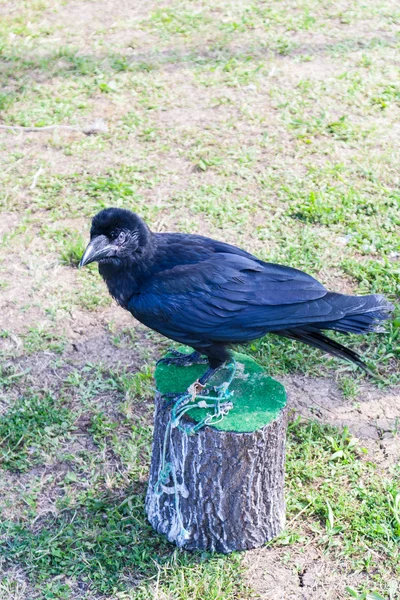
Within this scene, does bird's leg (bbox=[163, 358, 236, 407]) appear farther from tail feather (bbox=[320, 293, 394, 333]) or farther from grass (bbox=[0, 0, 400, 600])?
grass (bbox=[0, 0, 400, 600])

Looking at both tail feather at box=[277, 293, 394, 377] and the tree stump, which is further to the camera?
tail feather at box=[277, 293, 394, 377]

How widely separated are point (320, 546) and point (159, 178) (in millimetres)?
3941

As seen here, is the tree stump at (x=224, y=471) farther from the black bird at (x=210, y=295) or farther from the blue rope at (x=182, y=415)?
the black bird at (x=210, y=295)

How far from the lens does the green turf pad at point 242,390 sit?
3.70 m

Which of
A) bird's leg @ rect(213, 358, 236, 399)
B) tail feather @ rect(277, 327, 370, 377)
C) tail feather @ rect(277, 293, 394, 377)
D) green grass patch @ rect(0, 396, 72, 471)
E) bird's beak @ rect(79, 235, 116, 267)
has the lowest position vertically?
green grass patch @ rect(0, 396, 72, 471)

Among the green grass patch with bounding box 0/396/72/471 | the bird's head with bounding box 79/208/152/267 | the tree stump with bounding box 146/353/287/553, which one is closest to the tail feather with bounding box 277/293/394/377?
the tree stump with bounding box 146/353/287/553

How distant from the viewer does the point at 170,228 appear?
629cm

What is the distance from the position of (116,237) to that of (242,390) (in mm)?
1037

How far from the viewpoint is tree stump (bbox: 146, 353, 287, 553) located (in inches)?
145

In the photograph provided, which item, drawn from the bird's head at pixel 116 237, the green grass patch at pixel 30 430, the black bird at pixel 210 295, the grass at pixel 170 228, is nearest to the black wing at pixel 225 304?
the black bird at pixel 210 295

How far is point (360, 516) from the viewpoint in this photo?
161 inches

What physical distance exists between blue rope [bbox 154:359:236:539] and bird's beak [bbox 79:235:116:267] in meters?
0.83

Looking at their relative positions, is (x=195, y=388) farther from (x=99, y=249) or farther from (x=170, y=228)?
(x=170, y=228)

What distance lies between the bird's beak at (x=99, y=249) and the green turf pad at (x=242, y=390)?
0.74 meters
